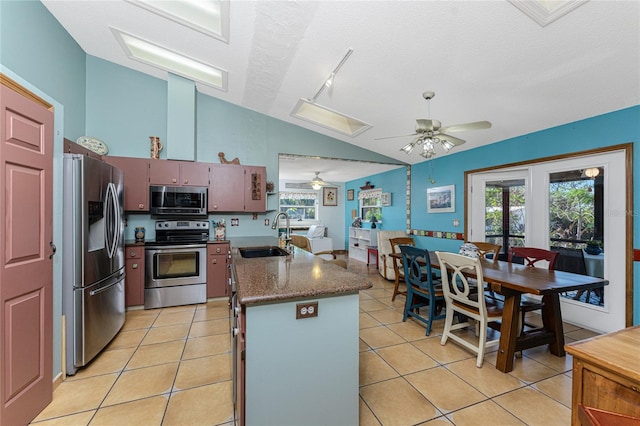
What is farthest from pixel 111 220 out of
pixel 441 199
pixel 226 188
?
pixel 441 199

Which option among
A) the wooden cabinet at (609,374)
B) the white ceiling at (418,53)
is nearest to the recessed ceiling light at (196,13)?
the white ceiling at (418,53)

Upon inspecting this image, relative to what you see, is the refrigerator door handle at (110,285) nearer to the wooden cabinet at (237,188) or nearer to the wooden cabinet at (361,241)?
the wooden cabinet at (237,188)

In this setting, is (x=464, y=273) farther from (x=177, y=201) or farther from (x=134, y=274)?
(x=134, y=274)

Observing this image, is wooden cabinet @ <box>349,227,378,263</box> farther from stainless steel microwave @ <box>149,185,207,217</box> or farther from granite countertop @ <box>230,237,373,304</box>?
granite countertop @ <box>230,237,373,304</box>

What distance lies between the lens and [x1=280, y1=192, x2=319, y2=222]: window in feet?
27.8

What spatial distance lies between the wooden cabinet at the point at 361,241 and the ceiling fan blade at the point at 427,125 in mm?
4304

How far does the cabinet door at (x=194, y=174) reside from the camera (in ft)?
12.3

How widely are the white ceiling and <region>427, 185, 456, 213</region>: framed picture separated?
1.14 meters

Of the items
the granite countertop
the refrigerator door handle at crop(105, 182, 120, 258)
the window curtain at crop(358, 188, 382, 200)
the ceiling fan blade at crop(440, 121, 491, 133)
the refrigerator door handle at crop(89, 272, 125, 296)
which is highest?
the ceiling fan blade at crop(440, 121, 491, 133)

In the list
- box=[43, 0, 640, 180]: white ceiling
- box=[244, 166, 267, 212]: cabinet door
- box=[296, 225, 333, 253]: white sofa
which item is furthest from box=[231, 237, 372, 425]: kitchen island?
box=[296, 225, 333, 253]: white sofa

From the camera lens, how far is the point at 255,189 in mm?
4078

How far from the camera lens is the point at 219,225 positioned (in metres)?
4.07

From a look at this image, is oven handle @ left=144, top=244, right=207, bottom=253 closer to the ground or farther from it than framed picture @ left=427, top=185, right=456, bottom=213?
closer to the ground

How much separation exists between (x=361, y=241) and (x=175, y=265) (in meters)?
5.05
